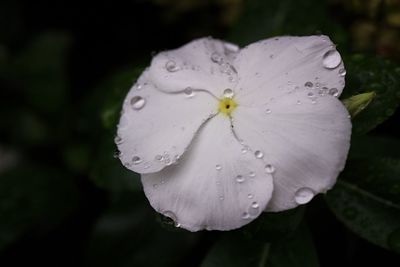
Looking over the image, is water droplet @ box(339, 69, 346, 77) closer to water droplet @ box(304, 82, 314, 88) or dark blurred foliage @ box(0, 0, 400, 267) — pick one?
water droplet @ box(304, 82, 314, 88)

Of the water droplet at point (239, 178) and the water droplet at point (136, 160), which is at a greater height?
the water droplet at point (136, 160)

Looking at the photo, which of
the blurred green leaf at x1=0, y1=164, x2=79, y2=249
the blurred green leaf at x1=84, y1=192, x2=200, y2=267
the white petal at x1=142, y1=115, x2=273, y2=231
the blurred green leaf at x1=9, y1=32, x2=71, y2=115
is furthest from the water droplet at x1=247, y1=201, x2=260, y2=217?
the blurred green leaf at x1=9, y1=32, x2=71, y2=115

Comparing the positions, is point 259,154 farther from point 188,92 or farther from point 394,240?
point 394,240

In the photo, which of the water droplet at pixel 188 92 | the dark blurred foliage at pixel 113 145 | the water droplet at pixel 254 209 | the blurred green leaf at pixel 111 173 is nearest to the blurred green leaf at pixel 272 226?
the dark blurred foliage at pixel 113 145

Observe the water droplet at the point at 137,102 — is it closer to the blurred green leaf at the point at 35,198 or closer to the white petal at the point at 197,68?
the white petal at the point at 197,68

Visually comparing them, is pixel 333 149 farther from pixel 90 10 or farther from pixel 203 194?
pixel 90 10

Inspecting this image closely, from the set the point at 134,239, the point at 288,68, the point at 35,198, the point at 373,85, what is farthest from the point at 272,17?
the point at 35,198

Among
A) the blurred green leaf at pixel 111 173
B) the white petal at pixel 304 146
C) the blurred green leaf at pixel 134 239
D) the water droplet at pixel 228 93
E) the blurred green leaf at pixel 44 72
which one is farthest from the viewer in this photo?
the blurred green leaf at pixel 44 72
